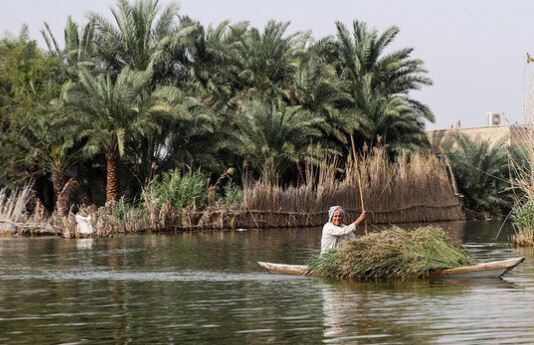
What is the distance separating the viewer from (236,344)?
1245cm

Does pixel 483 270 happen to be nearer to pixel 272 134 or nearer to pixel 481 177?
pixel 272 134

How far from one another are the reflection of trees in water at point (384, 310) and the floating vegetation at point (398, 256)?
1.06 ft

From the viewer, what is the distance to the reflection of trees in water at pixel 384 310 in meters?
12.8

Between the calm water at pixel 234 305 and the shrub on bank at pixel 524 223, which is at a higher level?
the shrub on bank at pixel 524 223

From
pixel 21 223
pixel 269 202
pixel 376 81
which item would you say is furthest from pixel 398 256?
pixel 376 81

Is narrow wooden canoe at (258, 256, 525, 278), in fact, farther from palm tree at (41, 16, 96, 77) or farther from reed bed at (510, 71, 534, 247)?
palm tree at (41, 16, 96, 77)

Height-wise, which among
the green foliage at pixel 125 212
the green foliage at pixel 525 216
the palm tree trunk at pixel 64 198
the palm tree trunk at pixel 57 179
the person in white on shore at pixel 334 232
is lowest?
the person in white on shore at pixel 334 232

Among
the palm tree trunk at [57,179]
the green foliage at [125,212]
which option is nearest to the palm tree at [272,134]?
the green foliage at [125,212]

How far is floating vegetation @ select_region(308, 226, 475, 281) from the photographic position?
61.6 feet

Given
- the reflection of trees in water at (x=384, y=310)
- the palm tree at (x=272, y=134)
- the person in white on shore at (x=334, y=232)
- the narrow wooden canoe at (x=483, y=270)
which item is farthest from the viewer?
the palm tree at (x=272, y=134)

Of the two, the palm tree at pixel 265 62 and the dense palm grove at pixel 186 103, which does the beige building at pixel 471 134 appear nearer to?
the dense palm grove at pixel 186 103

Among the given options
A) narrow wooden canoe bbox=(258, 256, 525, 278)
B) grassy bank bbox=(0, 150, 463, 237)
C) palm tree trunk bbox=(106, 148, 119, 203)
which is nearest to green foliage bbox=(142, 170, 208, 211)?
grassy bank bbox=(0, 150, 463, 237)

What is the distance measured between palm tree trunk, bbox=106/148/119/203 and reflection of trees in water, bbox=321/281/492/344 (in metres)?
25.7

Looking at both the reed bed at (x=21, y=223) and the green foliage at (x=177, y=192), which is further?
the green foliage at (x=177, y=192)
